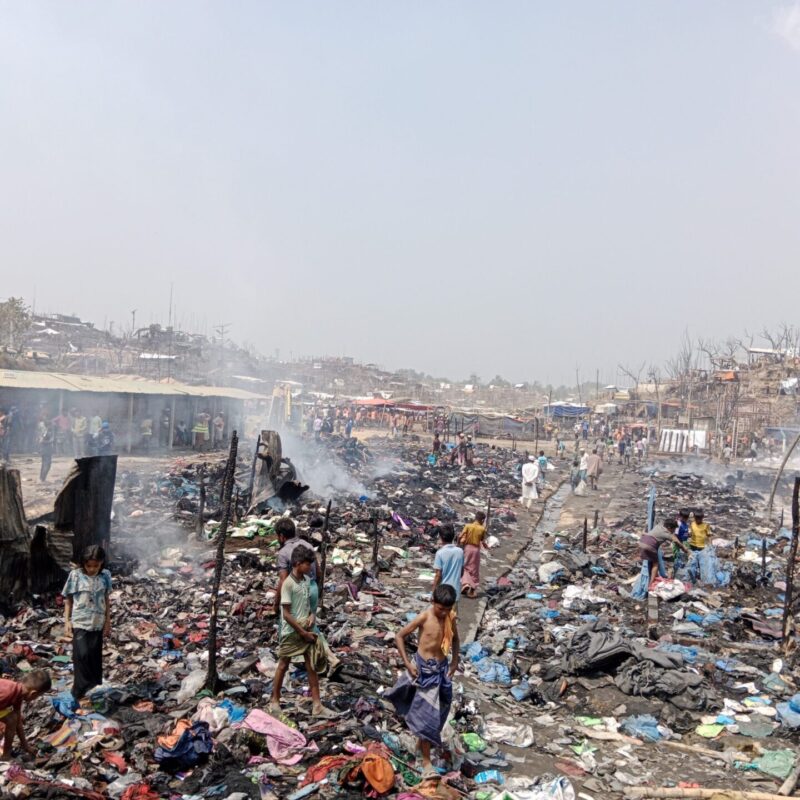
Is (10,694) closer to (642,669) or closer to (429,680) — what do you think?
(429,680)

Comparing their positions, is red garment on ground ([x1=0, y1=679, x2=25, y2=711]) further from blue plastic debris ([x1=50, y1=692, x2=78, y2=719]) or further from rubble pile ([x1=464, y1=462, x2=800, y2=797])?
rubble pile ([x1=464, y1=462, x2=800, y2=797])

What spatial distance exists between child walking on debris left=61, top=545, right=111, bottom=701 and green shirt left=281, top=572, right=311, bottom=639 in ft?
4.69

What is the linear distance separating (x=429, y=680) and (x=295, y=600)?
4.21ft

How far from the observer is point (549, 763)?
5.35 m

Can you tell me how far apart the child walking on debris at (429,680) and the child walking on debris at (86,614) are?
2387mm

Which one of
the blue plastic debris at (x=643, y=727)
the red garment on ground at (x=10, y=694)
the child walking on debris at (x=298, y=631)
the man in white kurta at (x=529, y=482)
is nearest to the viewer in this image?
the red garment on ground at (x=10, y=694)

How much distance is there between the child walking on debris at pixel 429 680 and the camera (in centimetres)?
458

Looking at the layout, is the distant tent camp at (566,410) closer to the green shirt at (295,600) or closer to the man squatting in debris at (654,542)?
the man squatting in debris at (654,542)

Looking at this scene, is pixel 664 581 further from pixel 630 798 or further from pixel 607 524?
pixel 607 524

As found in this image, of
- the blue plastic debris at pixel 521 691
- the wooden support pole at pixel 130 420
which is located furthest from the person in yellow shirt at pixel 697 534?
the wooden support pole at pixel 130 420

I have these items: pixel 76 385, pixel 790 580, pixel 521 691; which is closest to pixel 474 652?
pixel 521 691

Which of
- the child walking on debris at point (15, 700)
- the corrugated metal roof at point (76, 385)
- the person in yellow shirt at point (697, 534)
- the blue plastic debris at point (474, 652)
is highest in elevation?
the corrugated metal roof at point (76, 385)

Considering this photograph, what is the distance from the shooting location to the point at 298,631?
5254 mm

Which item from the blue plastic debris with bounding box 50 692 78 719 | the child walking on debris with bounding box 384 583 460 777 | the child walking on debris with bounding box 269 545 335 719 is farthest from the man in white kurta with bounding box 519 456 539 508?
the blue plastic debris with bounding box 50 692 78 719
